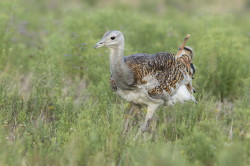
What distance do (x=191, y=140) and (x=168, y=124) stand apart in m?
0.96

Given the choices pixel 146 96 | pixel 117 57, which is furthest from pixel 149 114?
pixel 117 57

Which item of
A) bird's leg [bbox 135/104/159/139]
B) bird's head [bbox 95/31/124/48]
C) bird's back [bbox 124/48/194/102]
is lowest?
bird's leg [bbox 135/104/159/139]

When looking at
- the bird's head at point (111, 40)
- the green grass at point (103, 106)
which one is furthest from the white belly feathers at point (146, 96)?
the bird's head at point (111, 40)

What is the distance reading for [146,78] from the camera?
5258 millimetres

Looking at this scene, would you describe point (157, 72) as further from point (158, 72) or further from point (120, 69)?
point (120, 69)

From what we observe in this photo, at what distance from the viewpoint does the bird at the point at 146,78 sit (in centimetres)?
501

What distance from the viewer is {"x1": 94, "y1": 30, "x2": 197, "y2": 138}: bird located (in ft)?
16.4

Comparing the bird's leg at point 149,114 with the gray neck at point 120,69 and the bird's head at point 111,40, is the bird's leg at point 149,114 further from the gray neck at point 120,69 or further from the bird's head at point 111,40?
the bird's head at point 111,40

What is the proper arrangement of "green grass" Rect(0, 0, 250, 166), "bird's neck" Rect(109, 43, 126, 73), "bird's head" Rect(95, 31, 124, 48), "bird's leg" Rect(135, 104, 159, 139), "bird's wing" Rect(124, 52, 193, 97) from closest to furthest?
"green grass" Rect(0, 0, 250, 166), "bird's head" Rect(95, 31, 124, 48), "bird's neck" Rect(109, 43, 126, 73), "bird's wing" Rect(124, 52, 193, 97), "bird's leg" Rect(135, 104, 159, 139)

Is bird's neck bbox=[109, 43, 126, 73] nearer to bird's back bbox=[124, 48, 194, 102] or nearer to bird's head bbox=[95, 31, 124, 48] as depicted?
bird's head bbox=[95, 31, 124, 48]

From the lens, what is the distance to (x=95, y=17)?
361 inches

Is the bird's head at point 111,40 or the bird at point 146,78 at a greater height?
the bird's head at point 111,40

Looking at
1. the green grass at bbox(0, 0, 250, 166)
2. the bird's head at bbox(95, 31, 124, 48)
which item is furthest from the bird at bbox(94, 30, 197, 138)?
the green grass at bbox(0, 0, 250, 166)

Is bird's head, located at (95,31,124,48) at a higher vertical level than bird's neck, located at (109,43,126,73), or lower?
higher
